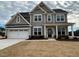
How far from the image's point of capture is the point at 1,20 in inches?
1580

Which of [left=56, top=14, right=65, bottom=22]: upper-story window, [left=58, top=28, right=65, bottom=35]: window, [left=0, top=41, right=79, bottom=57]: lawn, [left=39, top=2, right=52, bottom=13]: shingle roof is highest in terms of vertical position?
[left=39, top=2, right=52, bottom=13]: shingle roof

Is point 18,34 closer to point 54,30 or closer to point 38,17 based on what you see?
point 38,17

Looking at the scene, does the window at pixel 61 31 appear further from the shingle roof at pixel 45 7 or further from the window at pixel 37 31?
the shingle roof at pixel 45 7

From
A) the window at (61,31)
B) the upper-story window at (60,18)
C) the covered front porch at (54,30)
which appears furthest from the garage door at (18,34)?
the upper-story window at (60,18)

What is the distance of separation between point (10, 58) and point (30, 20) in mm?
22710

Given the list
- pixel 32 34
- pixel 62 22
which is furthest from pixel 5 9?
pixel 62 22

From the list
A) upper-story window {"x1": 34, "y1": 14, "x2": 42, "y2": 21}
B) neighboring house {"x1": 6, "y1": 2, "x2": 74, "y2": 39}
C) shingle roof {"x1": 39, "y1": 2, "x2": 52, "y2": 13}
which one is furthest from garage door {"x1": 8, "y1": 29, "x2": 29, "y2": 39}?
shingle roof {"x1": 39, "y1": 2, "x2": 52, "y2": 13}

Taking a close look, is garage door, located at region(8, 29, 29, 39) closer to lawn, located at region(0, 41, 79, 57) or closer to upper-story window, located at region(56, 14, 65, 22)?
upper-story window, located at region(56, 14, 65, 22)

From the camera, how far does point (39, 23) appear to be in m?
31.8

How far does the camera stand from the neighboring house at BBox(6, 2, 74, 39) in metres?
31.6

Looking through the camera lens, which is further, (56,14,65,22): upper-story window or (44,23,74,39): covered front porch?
(56,14,65,22): upper-story window

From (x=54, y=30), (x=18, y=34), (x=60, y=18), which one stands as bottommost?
(x=18, y=34)

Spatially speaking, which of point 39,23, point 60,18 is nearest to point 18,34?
point 39,23

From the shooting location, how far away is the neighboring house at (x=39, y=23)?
3158 centimetres
